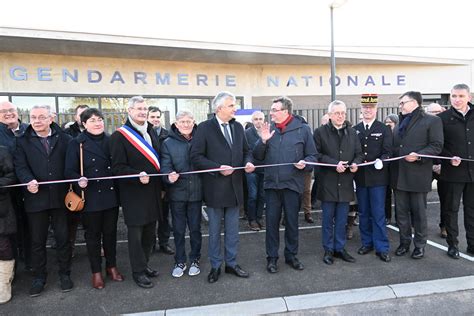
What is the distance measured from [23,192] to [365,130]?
4.37m

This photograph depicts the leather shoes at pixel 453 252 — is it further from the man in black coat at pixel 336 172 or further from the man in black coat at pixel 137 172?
the man in black coat at pixel 137 172

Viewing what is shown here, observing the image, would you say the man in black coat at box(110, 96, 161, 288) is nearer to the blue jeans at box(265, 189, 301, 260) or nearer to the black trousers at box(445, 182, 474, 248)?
the blue jeans at box(265, 189, 301, 260)

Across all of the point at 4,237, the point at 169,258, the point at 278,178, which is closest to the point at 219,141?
the point at 278,178

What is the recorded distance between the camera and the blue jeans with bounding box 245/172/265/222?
22.2 ft

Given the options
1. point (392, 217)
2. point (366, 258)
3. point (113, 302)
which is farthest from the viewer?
point (392, 217)

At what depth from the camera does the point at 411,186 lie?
4.79m

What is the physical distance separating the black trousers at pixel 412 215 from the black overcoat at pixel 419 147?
0.15 m

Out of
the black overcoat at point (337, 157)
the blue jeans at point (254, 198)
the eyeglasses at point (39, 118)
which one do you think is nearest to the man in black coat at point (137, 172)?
the eyeglasses at point (39, 118)

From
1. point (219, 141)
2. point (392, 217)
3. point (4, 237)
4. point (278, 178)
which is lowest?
point (392, 217)

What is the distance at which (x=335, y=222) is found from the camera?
191 inches

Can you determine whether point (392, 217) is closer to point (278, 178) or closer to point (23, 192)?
point (278, 178)

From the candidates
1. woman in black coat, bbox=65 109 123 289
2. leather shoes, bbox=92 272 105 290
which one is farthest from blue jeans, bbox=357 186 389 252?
leather shoes, bbox=92 272 105 290

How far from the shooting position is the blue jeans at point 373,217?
16.0ft

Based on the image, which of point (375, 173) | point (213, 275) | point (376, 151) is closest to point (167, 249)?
point (213, 275)
